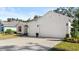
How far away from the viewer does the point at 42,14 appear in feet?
88.0

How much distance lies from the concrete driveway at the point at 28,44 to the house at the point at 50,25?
9cm

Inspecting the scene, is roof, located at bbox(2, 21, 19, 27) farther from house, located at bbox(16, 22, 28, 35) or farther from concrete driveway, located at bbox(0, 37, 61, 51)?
concrete driveway, located at bbox(0, 37, 61, 51)

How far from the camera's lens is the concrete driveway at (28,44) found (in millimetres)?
26734

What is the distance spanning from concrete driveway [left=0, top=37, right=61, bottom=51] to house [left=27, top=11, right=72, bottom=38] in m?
0.09

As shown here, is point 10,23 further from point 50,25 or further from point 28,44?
point 50,25

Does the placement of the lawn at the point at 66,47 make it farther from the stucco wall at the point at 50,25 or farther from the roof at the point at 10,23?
the roof at the point at 10,23

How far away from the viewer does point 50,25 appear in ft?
87.9

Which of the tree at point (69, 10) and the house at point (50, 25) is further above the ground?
the tree at point (69, 10)

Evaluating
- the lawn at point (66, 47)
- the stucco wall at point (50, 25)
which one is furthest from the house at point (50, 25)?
the lawn at point (66, 47)

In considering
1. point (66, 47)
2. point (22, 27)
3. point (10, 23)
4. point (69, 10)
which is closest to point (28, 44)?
point (22, 27)

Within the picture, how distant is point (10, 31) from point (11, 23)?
130 mm

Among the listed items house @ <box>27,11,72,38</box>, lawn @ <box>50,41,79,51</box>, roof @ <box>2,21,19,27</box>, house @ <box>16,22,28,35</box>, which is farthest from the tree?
roof @ <box>2,21,19,27</box>
